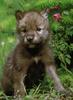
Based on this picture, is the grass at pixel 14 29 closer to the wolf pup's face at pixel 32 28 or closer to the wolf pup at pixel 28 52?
the wolf pup at pixel 28 52

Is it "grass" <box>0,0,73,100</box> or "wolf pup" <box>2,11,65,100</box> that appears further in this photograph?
"grass" <box>0,0,73,100</box>

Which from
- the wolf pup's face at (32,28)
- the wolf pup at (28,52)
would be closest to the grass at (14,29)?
the wolf pup at (28,52)

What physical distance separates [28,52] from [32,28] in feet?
1.62

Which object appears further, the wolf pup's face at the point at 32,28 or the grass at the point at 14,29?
the grass at the point at 14,29

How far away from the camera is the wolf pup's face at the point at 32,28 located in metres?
6.81

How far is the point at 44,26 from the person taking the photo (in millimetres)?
7043

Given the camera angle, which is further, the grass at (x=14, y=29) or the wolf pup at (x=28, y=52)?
the grass at (x=14, y=29)

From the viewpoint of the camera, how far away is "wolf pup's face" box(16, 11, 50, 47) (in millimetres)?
6812

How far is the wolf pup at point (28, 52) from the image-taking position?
6.88 meters

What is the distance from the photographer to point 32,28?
22.4 ft

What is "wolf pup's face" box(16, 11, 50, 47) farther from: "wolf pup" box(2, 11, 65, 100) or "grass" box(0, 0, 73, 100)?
"grass" box(0, 0, 73, 100)

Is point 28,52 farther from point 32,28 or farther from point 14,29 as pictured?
point 14,29

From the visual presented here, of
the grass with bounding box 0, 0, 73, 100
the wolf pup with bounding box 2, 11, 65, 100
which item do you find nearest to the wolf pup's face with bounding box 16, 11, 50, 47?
the wolf pup with bounding box 2, 11, 65, 100

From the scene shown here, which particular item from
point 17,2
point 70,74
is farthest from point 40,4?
point 70,74
